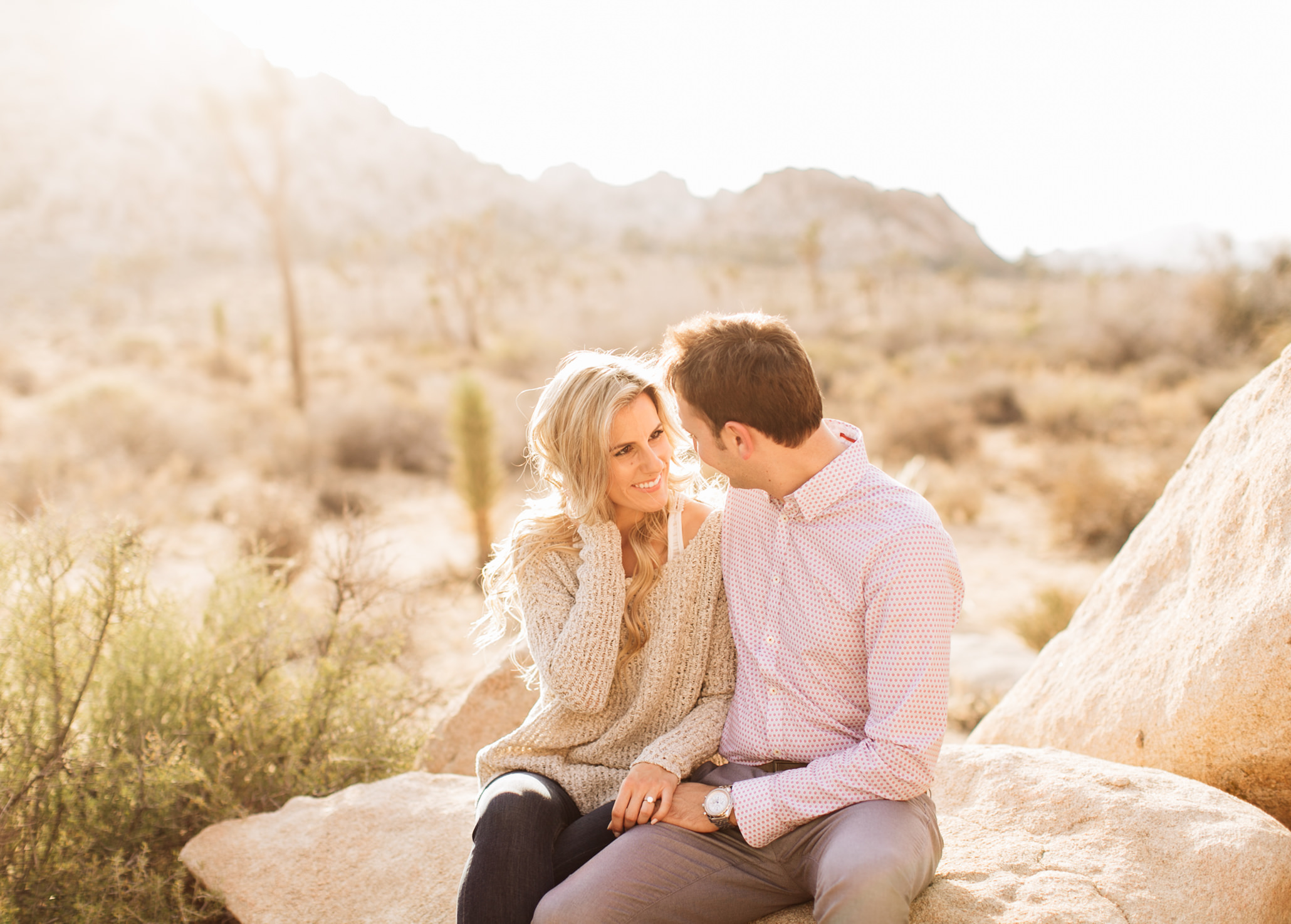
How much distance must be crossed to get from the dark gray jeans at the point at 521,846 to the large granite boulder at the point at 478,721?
124cm

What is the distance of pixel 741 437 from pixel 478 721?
209cm

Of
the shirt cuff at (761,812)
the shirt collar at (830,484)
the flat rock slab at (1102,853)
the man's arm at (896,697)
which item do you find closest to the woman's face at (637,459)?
the shirt collar at (830,484)

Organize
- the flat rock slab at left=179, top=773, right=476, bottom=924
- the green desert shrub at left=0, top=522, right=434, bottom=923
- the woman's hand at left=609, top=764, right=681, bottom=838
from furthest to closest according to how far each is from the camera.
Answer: the green desert shrub at left=0, top=522, right=434, bottom=923 < the flat rock slab at left=179, top=773, right=476, bottom=924 < the woman's hand at left=609, top=764, right=681, bottom=838

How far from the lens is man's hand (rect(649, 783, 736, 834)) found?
199cm

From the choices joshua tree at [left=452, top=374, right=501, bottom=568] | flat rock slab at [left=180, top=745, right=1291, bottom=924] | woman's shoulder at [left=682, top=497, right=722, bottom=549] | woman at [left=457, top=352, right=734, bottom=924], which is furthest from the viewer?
joshua tree at [left=452, top=374, right=501, bottom=568]

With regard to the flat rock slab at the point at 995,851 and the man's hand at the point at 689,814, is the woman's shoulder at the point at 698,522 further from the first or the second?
the flat rock slab at the point at 995,851

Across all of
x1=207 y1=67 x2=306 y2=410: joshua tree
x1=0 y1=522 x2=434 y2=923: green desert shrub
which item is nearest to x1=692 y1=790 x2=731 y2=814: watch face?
x1=0 y1=522 x2=434 y2=923: green desert shrub

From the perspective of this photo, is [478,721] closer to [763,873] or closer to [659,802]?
[659,802]

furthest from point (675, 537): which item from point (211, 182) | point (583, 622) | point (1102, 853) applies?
point (211, 182)

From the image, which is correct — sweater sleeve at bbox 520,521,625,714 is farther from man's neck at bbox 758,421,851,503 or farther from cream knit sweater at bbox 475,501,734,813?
man's neck at bbox 758,421,851,503

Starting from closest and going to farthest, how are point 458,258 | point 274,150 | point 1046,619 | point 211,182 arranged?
point 1046,619, point 274,150, point 458,258, point 211,182

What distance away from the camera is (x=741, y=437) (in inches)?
80.1

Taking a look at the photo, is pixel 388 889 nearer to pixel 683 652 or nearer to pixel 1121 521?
pixel 683 652

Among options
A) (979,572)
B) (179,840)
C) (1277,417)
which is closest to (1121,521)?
(979,572)
